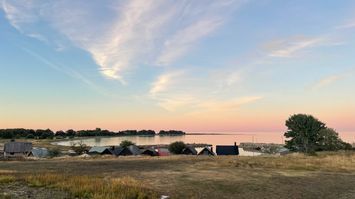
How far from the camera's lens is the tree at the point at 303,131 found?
108875 millimetres

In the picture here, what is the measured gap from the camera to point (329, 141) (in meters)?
107

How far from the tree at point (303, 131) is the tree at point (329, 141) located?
1.27 meters

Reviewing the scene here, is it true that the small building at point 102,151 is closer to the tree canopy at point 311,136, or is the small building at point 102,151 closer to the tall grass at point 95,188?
the tree canopy at point 311,136

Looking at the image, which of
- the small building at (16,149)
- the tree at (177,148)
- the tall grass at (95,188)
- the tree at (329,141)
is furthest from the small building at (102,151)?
Answer: the tall grass at (95,188)

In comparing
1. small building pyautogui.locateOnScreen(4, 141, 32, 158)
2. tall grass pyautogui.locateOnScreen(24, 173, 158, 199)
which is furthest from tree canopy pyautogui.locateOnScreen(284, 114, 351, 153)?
tall grass pyautogui.locateOnScreen(24, 173, 158, 199)

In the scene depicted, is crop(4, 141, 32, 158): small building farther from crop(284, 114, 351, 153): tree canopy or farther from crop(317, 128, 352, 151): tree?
crop(317, 128, 352, 151): tree

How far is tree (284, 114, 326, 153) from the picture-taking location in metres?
109

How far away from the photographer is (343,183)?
96.2 feet

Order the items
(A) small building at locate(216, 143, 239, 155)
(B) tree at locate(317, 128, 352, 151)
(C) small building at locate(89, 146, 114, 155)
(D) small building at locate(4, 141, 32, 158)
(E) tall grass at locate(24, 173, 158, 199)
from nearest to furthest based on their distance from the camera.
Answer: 1. (E) tall grass at locate(24, 173, 158, 199)
2. (A) small building at locate(216, 143, 239, 155)
3. (B) tree at locate(317, 128, 352, 151)
4. (C) small building at locate(89, 146, 114, 155)
5. (D) small building at locate(4, 141, 32, 158)

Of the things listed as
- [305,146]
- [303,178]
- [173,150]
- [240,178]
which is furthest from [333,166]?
[173,150]

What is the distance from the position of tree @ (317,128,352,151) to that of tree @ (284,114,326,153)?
49.9 inches

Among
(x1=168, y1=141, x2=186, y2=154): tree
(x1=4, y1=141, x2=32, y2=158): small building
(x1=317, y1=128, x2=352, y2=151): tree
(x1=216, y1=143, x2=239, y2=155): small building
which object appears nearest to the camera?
(x1=216, y1=143, x2=239, y2=155): small building

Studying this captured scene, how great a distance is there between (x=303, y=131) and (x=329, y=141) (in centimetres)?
786

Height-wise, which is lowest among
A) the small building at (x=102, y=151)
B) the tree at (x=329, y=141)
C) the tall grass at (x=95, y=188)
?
the small building at (x=102, y=151)
